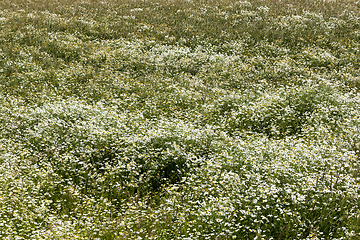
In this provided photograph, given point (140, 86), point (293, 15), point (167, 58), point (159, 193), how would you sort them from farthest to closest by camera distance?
point (293, 15) < point (167, 58) < point (140, 86) < point (159, 193)

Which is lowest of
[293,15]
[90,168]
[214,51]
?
[90,168]

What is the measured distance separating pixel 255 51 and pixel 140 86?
682cm

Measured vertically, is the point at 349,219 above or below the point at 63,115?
above

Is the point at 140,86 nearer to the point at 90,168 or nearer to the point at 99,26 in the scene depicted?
the point at 90,168

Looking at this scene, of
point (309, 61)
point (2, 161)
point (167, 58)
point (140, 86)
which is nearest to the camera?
point (2, 161)

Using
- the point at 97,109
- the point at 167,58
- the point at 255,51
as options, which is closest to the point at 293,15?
the point at 255,51

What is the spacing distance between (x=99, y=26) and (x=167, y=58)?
23.2 feet

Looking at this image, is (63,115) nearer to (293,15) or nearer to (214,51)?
(214,51)

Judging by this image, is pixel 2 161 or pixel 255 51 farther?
pixel 255 51

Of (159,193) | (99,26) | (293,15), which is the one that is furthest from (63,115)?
(293,15)

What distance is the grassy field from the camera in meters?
5.64

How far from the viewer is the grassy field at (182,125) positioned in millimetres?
5641

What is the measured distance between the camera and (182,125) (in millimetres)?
9156

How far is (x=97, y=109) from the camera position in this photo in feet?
34.6
